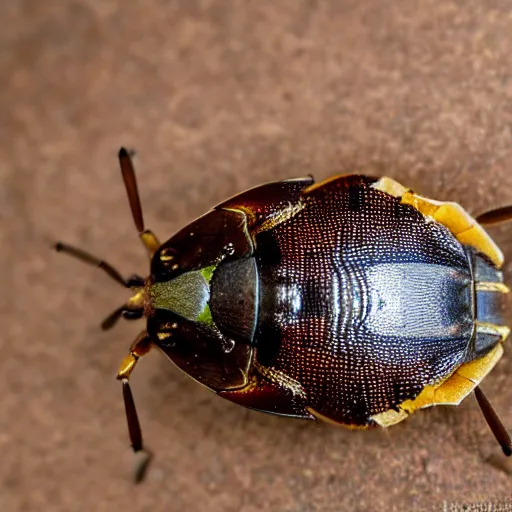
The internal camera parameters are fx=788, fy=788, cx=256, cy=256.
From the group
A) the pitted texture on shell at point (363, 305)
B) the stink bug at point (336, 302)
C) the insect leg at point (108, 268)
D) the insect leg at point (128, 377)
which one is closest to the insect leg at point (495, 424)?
the stink bug at point (336, 302)

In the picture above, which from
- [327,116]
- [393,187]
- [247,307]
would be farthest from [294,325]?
[327,116]

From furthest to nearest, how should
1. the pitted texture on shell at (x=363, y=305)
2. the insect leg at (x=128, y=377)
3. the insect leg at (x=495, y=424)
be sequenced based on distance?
the insect leg at (x=128, y=377)
the insect leg at (x=495, y=424)
the pitted texture on shell at (x=363, y=305)

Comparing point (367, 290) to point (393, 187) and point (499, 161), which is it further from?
point (499, 161)

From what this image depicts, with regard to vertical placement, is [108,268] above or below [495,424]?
above

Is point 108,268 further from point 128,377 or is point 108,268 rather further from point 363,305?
point 363,305

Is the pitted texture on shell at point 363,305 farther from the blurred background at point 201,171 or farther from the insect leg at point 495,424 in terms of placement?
the blurred background at point 201,171

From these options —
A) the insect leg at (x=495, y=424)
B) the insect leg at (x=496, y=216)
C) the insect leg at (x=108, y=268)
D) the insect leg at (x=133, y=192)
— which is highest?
the insect leg at (x=133, y=192)

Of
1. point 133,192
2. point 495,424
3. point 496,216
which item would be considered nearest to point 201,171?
point 133,192
